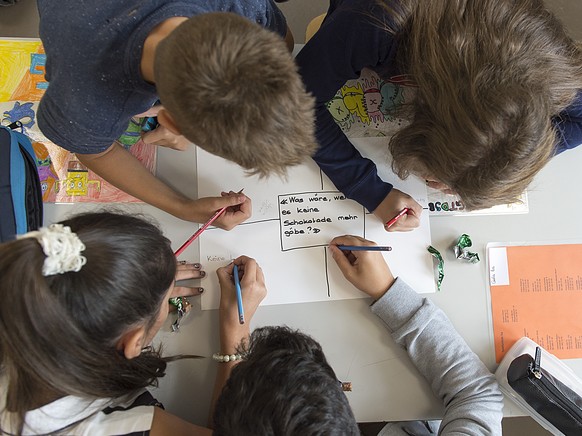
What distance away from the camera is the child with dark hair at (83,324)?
1.64 feet

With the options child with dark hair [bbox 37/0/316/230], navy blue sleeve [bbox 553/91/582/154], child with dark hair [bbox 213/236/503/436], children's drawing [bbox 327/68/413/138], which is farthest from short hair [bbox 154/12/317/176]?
navy blue sleeve [bbox 553/91/582/154]

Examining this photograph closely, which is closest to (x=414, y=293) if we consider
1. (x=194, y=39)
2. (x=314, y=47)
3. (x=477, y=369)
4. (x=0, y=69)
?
(x=477, y=369)

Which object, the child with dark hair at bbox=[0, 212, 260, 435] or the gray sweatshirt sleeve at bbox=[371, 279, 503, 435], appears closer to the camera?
the child with dark hair at bbox=[0, 212, 260, 435]

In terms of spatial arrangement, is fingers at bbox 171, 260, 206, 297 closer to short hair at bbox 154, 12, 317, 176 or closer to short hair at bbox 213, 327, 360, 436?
short hair at bbox 213, 327, 360, 436

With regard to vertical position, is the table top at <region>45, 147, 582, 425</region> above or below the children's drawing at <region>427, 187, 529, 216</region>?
below

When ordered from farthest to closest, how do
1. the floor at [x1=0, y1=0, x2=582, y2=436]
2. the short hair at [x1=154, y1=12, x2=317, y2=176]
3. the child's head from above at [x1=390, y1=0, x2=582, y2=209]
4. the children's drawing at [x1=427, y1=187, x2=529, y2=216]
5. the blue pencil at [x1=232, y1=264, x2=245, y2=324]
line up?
the floor at [x1=0, y1=0, x2=582, y2=436] < the children's drawing at [x1=427, y1=187, x2=529, y2=216] < the blue pencil at [x1=232, y1=264, x2=245, y2=324] < the child's head from above at [x1=390, y1=0, x2=582, y2=209] < the short hair at [x1=154, y1=12, x2=317, y2=176]

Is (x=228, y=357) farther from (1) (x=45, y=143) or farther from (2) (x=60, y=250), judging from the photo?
(1) (x=45, y=143)

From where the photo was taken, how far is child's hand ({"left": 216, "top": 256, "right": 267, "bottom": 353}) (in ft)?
2.54

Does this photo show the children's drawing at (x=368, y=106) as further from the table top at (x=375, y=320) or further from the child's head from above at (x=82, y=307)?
the child's head from above at (x=82, y=307)

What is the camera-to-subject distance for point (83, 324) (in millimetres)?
541

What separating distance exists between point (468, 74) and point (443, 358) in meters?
0.46

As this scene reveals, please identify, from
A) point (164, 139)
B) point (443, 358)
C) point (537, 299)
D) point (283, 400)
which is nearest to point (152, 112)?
point (164, 139)

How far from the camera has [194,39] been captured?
47 centimetres

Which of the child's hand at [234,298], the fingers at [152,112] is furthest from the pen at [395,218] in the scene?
the fingers at [152,112]
